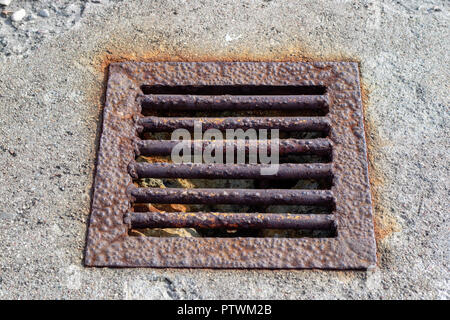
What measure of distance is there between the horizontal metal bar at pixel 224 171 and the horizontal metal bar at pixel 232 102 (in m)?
0.24

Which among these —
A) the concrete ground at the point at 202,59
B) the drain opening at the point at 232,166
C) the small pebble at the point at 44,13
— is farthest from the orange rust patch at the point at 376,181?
the small pebble at the point at 44,13

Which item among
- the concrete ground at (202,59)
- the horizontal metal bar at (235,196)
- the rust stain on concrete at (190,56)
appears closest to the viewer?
the concrete ground at (202,59)

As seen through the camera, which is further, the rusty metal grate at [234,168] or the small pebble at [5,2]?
the small pebble at [5,2]

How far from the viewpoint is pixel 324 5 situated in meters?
2.04

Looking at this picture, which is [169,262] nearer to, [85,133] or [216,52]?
[85,133]

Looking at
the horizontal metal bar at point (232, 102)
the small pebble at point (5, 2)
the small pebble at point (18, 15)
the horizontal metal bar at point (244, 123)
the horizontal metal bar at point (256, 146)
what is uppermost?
the small pebble at point (5, 2)

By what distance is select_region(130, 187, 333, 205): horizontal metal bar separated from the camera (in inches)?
63.3

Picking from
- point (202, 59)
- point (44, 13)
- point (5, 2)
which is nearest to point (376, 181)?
point (202, 59)

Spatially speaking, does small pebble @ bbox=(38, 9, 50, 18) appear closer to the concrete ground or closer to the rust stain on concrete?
the concrete ground

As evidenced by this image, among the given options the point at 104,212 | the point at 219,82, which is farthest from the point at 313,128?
the point at 104,212

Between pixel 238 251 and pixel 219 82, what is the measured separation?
63cm

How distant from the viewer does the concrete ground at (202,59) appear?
58.1 inches

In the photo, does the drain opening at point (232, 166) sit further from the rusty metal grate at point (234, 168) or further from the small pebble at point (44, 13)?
the small pebble at point (44, 13)
